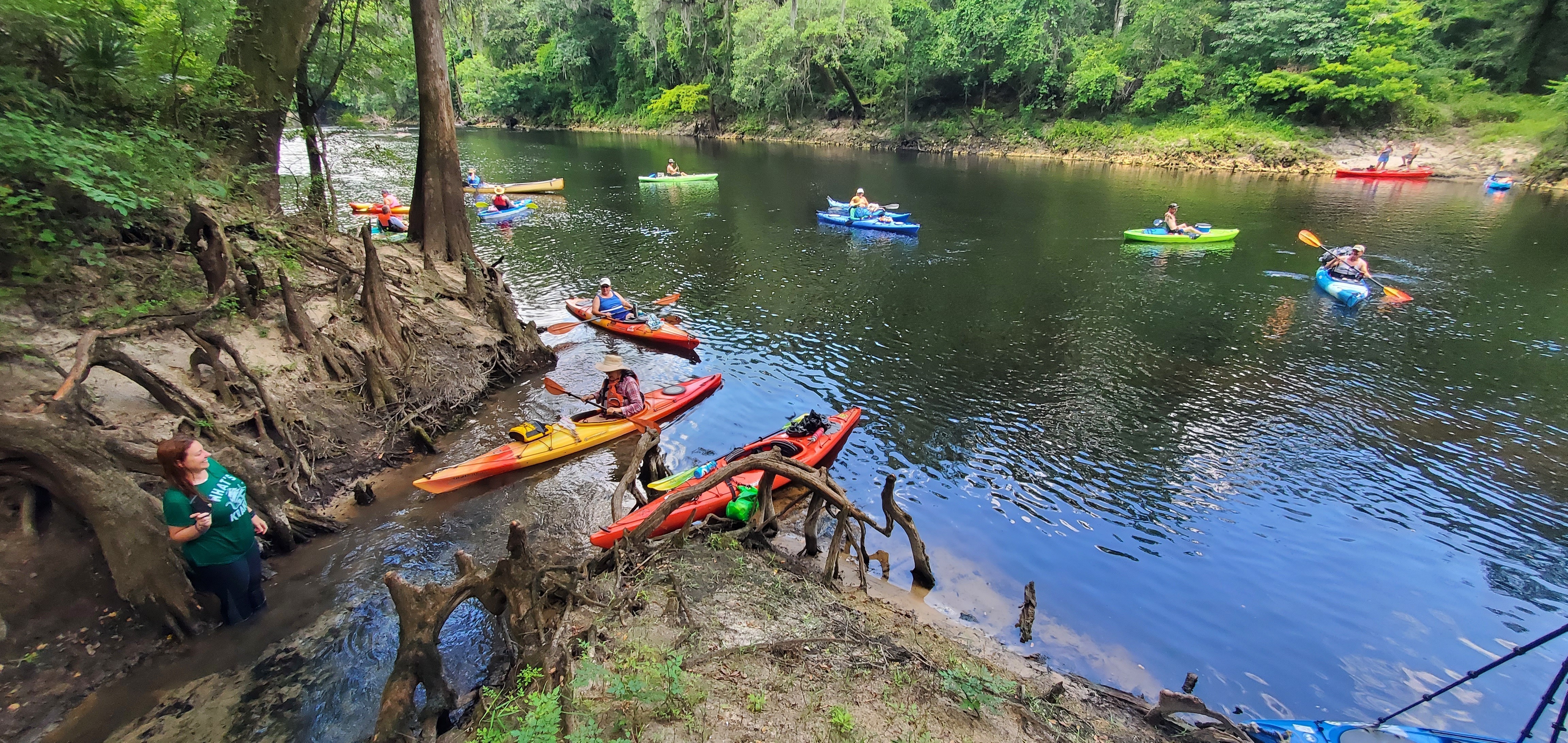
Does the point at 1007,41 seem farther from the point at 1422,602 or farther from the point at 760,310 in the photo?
the point at 1422,602

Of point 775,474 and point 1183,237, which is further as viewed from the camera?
point 1183,237

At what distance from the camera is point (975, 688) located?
4.95 m

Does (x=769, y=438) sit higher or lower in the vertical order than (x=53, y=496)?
lower

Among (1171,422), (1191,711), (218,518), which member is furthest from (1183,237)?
(218,518)

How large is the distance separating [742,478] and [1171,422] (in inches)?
298

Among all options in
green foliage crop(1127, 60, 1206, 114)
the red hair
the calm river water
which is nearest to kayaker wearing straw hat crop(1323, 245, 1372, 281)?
the calm river water

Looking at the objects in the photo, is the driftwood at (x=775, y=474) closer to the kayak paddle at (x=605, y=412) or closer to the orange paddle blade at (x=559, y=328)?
the kayak paddle at (x=605, y=412)

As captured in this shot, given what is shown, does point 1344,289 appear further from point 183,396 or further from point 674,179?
point 674,179

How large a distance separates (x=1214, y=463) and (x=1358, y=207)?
2586 centimetres

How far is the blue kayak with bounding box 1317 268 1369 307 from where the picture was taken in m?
16.2

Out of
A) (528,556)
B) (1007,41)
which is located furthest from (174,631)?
(1007,41)

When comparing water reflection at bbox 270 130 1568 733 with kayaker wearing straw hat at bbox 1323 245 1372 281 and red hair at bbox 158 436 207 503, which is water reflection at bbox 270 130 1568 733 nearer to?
kayaker wearing straw hat at bbox 1323 245 1372 281

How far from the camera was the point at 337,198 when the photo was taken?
987 inches

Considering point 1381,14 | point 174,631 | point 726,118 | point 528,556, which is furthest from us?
point 726,118
